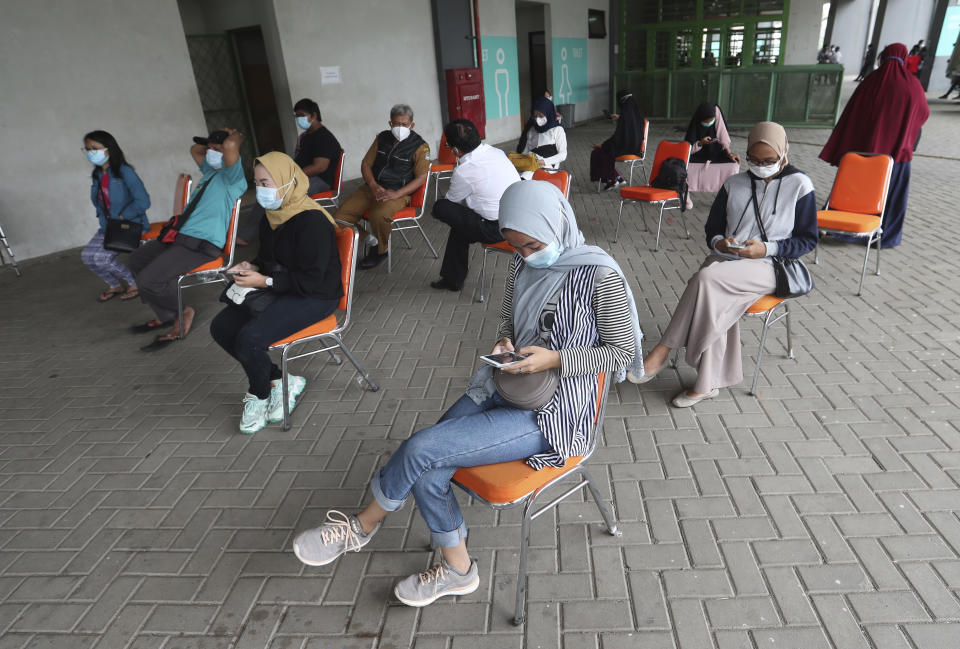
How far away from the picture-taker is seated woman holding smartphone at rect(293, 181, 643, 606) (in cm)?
192

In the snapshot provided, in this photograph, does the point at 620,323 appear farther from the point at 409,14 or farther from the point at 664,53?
the point at 664,53

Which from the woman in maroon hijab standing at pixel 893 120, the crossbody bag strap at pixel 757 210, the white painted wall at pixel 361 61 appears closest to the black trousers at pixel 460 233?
the crossbody bag strap at pixel 757 210

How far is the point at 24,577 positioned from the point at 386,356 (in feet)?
7.13

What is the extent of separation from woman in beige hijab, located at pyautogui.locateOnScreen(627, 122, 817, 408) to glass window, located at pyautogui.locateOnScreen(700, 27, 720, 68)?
1464cm

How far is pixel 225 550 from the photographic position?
7.94 feet

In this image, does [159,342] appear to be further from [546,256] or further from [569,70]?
[569,70]

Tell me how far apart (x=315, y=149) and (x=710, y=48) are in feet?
44.2

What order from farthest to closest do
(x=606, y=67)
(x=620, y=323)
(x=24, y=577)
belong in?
(x=606, y=67) < (x=24, y=577) < (x=620, y=323)

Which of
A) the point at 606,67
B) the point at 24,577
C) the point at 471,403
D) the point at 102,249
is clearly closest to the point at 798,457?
the point at 471,403

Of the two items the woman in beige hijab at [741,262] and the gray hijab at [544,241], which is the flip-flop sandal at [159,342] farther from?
the woman in beige hijab at [741,262]

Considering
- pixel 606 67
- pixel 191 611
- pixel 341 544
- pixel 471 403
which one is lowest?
pixel 191 611

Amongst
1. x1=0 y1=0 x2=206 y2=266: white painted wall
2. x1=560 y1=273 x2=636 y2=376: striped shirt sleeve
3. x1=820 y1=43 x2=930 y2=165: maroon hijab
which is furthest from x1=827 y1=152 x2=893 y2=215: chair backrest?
x1=0 y1=0 x2=206 y2=266: white painted wall

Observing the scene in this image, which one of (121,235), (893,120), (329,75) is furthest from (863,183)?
(329,75)

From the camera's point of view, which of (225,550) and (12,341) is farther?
(12,341)
